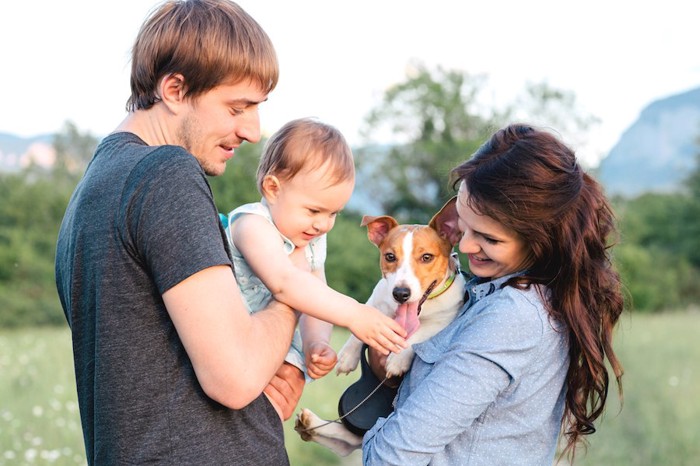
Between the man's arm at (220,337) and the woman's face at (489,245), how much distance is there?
0.88 metres

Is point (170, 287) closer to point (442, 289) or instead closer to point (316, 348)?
point (316, 348)

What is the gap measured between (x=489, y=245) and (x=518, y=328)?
0.37 meters

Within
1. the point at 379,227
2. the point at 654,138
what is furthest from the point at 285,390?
the point at 654,138

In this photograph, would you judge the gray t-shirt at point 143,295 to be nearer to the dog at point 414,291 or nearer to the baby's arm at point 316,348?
the baby's arm at point 316,348

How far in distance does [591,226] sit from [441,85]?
30308 mm

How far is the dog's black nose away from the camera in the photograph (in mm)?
3264

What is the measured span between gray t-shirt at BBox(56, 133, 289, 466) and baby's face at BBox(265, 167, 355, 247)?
75 cm

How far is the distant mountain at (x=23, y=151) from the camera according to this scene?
2434cm

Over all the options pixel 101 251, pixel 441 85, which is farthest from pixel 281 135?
pixel 441 85

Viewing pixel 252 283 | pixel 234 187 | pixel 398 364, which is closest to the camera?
pixel 252 283

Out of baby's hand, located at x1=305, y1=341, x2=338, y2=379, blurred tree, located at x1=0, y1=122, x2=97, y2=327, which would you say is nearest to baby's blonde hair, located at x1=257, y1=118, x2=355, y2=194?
baby's hand, located at x1=305, y1=341, x2=338, y2=379

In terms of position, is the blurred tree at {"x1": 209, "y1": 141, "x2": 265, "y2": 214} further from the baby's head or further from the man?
the man

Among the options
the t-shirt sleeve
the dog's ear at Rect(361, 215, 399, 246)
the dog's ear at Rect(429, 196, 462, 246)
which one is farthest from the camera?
the dog's ear at Rect(361, 215, 399, 246)

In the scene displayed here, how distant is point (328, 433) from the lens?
3.00 m
